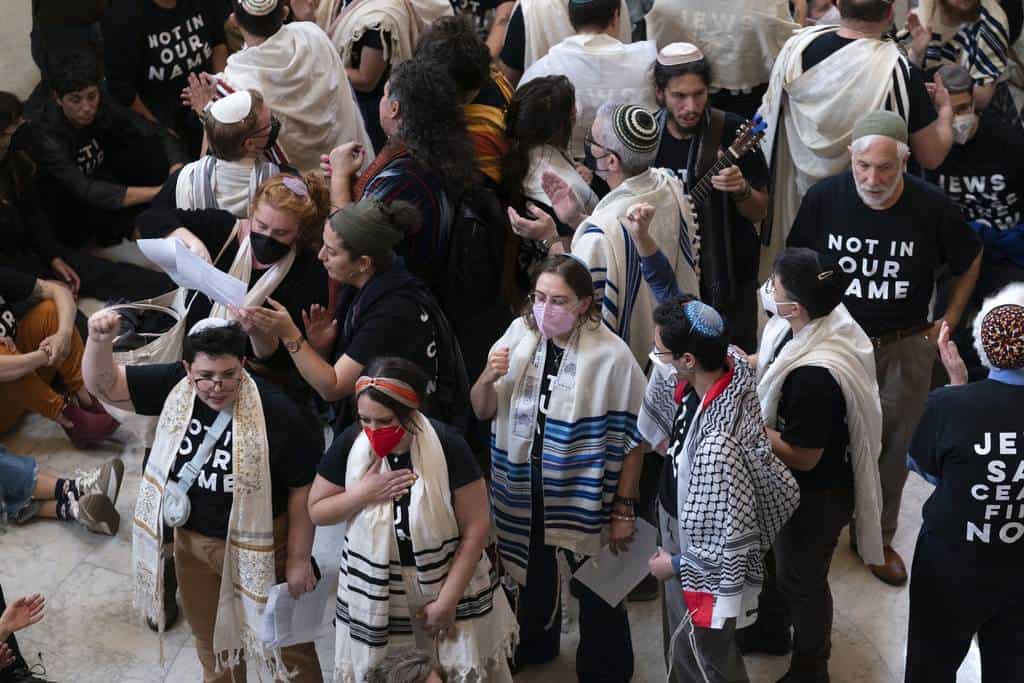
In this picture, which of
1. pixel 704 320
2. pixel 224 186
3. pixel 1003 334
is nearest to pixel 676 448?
pixel 704 320

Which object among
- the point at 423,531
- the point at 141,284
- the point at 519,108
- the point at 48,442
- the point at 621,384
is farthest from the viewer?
the point at 141,284

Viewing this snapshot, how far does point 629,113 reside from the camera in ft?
14.6

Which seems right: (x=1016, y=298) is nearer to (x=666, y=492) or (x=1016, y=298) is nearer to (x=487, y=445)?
(x=666, y=492)

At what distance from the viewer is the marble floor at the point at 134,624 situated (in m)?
4.74

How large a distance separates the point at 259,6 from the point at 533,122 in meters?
1.22

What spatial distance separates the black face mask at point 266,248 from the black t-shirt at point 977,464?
204 cm

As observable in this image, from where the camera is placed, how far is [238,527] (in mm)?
4023

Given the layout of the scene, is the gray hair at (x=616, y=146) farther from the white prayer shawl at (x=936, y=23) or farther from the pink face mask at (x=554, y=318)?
the white prayer shawl at (x=936, y=23)

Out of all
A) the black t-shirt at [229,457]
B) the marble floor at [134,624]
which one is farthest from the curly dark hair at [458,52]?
the marble floor at [134,624]

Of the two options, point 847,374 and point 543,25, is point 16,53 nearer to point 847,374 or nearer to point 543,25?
point 543,25

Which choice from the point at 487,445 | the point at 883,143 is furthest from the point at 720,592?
the point at 883,143

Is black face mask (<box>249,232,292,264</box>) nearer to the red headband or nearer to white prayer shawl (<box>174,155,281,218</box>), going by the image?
white prayer shawl (<box>174,155,281,218</box>)

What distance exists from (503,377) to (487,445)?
905 millimetres

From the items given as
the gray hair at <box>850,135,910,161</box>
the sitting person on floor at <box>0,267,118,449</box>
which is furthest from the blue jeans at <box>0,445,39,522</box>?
→ the gray hair at <box>850,135,910,161</box>
